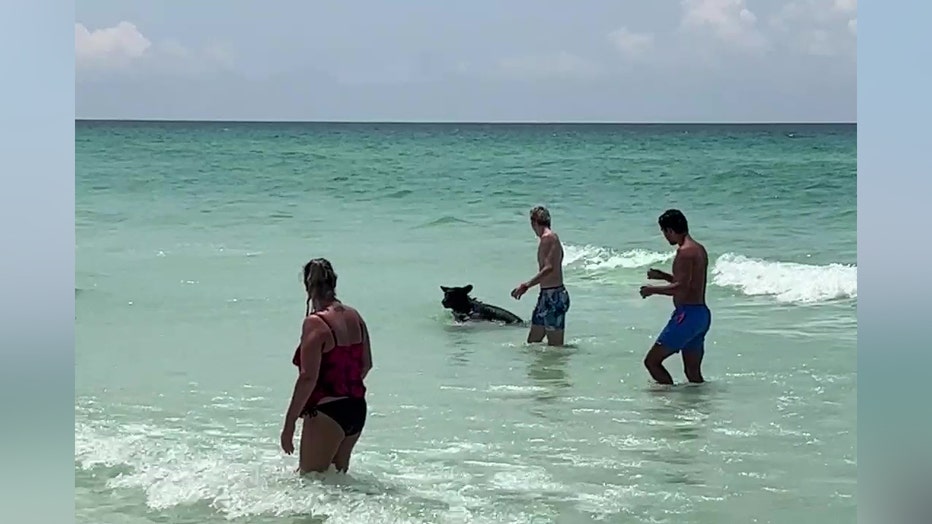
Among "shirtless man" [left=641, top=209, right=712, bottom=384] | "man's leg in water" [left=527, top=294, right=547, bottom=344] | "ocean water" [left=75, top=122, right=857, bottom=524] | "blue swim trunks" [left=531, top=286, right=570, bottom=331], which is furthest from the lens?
"man's leg in water" [left=527, top=294, right=547, bottom=344]

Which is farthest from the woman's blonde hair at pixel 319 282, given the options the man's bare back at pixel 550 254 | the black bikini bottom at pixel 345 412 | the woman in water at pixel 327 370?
the man's bare back at pixel 550 254

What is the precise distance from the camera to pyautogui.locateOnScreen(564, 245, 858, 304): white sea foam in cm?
822

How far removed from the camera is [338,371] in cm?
323

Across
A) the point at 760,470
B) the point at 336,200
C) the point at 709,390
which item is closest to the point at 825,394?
the point at 709,390

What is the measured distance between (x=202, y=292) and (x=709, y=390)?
4.60 m

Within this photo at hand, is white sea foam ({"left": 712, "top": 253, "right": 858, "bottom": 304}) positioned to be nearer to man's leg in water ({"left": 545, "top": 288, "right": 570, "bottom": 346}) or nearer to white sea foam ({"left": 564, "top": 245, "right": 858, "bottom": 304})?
white sea foam ({"left": 564, "top": 245, "right": 858, "bottom": 304})

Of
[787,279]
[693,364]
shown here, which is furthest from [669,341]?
[787,279]

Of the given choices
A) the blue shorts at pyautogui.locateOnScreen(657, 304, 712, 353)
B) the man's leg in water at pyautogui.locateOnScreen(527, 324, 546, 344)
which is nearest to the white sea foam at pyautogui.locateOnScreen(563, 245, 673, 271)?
the man's leg in water at pyautogui.locateOnScreen(527, 324, 546, 344)

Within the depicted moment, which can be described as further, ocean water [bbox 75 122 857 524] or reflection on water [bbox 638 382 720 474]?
reflection on water [bbox 638 382 720 474]

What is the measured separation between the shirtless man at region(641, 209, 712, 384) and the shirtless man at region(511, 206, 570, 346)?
1.91ft

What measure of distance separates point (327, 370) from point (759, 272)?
20.7 ft

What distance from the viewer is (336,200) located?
13227 millimetres

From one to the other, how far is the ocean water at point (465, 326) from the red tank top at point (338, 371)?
334 millimetres

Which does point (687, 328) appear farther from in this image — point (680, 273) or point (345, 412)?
point (345, 412)
